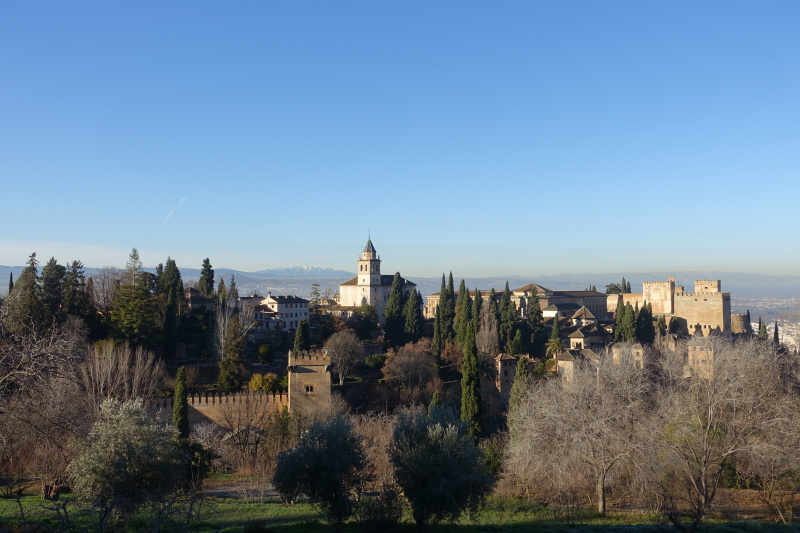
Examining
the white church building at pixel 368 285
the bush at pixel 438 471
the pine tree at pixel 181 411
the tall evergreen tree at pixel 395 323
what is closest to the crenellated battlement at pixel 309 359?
the pine tree at pixel 181 411

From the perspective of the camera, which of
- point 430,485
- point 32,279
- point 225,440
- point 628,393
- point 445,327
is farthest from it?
point 445,327

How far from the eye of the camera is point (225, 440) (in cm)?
2562

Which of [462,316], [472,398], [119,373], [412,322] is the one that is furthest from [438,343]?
→ [119,373]

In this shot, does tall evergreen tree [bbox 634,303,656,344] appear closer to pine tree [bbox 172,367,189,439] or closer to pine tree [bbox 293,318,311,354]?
pine tree [bbox 293,318,311,354]

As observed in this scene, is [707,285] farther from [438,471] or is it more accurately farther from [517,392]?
[438,471]

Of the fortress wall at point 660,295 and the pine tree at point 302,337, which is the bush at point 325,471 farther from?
the fortress wall at point 660,295

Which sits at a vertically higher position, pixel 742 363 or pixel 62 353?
pixel 62 353

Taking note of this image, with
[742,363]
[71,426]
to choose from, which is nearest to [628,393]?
[742,363]

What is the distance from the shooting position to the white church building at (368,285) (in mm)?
69250

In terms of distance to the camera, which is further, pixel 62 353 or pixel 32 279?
pixel 32 279

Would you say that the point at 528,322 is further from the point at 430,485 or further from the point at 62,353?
the point at 62,353

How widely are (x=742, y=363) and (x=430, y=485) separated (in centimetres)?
1464

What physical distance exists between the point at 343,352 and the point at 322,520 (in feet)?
83.0

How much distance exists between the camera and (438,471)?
12648 mm
